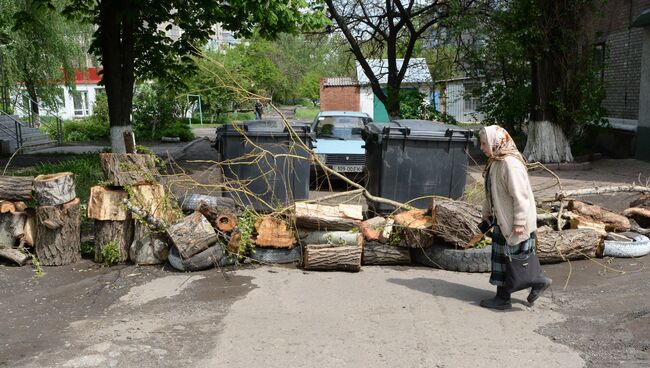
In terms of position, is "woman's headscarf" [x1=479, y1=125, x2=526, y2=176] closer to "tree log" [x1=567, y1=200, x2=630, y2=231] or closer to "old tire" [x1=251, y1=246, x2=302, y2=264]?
"old tire" [x1=251, y1=246, x2=302, y2=264]

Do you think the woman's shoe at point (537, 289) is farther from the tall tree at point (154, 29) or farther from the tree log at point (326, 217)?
the tall tree at point (154, 29)

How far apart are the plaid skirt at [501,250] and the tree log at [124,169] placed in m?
3.70

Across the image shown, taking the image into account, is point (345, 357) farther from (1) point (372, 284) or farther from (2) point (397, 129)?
(2) point (397, 129)

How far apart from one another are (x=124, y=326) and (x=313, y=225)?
2.25 meters

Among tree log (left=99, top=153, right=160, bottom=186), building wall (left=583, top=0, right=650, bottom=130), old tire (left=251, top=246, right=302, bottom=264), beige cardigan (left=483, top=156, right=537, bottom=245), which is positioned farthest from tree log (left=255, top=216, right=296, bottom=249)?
building wall (left=583, top=0, right=650, bottom=130)

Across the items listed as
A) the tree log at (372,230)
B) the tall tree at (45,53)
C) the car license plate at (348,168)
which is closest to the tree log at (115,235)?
the tree log at (372,230)

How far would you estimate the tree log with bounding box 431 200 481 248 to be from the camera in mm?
6203

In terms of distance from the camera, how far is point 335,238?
6.45m

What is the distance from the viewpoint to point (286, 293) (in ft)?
18.5

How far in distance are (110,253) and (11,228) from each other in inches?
44.7

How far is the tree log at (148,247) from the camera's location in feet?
21.3

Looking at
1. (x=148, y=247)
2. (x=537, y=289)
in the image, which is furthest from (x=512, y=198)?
(x=148, y=247)

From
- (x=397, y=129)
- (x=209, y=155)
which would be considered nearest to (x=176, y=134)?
(x=209, y=155)

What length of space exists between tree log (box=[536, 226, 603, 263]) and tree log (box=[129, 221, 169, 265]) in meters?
3.92
